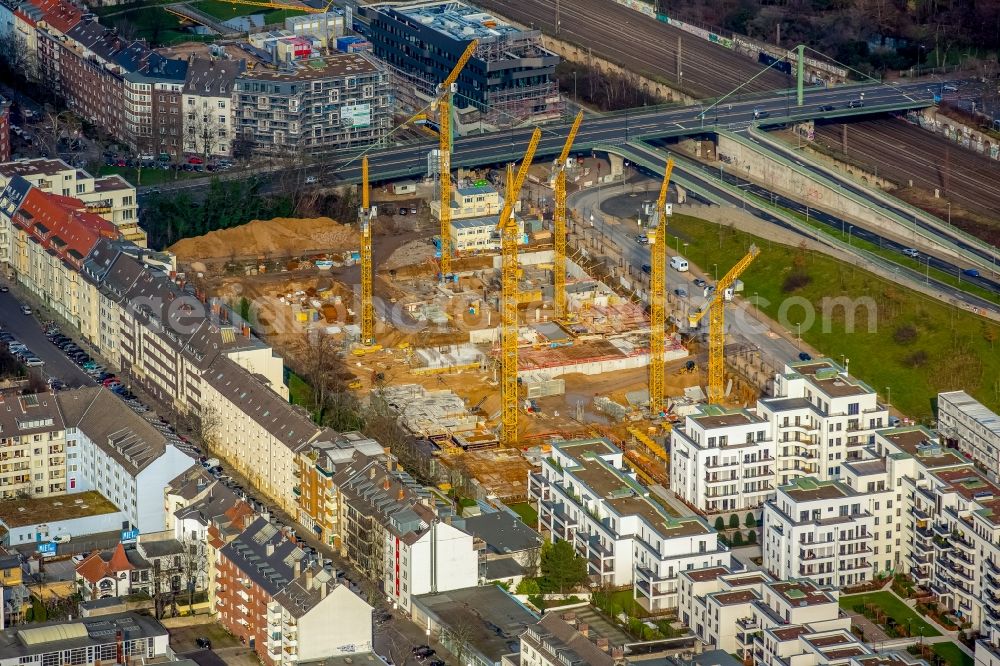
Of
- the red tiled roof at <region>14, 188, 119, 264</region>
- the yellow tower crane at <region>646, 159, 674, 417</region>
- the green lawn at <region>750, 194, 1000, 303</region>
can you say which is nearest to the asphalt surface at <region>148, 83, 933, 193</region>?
the green lawn at <region>750, 194, 1000, 303</region>

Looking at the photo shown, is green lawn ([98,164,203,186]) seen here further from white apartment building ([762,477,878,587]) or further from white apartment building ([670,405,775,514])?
white apartment building ([762,477,878,587])

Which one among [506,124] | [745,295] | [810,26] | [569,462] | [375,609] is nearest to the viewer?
[375,609]

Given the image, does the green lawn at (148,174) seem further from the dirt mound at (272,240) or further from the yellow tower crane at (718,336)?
the yellow tower crane at (718,336)

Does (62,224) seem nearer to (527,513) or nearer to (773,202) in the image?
(527,513)

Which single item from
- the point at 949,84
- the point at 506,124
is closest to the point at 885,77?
the point at 949,84

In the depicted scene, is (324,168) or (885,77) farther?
(885,77)

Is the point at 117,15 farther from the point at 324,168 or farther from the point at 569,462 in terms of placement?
the point at 569,462
